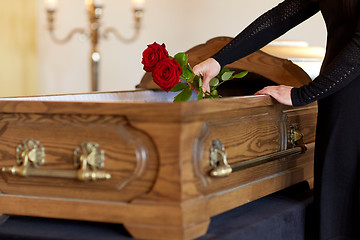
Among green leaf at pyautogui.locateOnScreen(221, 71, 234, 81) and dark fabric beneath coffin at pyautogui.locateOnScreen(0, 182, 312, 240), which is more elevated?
green leaf at pyautogui.locateOnScreen(221, 71, 234, 81)

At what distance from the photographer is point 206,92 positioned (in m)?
2.08

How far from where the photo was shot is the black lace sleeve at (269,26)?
205 centimetres

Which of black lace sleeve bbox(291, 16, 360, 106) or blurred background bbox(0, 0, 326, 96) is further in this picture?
blurred background bbox(0, 0, 326, 96)

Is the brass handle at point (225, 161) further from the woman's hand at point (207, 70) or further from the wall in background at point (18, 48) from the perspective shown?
the wall in background at point (18, 48)

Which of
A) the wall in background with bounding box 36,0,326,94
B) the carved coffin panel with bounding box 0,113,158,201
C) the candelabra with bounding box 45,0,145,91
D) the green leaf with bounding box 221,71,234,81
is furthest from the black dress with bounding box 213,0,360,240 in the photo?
the candelabra with bounding box 45,0,145,91

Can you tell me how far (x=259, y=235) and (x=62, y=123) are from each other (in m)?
0.62

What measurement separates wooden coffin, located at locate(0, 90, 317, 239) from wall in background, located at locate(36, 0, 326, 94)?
8.77ft

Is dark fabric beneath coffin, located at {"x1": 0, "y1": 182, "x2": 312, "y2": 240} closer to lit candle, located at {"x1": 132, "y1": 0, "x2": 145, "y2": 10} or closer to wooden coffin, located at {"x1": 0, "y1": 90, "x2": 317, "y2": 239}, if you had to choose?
wooden coffin, located at {"x1": 0, "y1": 90, "x2": 317, "y2": 239}

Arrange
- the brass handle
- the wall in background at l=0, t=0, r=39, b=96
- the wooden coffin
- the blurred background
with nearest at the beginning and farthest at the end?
the wooden coffin, the brass handle, the blurred background, the wall in background at l=0, t=0, r=39, b=96

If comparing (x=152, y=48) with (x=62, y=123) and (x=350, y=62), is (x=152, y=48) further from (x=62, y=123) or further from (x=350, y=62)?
(x=350, y=62)

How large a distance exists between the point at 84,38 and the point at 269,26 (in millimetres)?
3093

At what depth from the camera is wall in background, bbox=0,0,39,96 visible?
5.23m

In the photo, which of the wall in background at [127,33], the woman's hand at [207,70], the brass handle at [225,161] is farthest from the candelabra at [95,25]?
the brass handle at [225,161]

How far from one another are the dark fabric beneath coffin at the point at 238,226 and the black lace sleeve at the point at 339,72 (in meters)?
0.38
